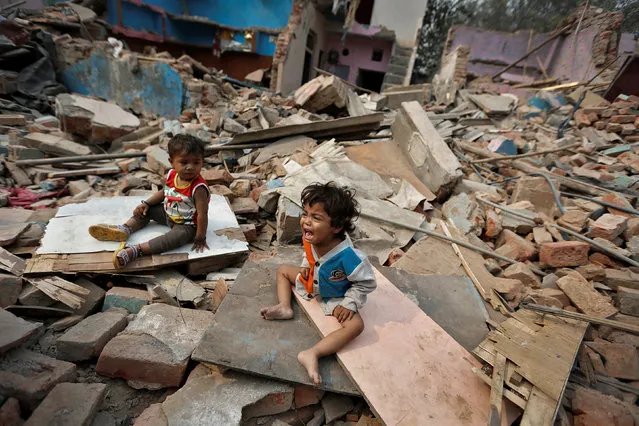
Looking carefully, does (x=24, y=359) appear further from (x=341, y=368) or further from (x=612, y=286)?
(x=612, y=286)

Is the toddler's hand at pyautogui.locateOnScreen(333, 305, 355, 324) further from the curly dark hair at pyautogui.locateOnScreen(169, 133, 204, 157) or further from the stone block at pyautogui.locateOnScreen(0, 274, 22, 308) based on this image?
the stone block at pyautogui.locateOnScreen(0, 274, 22, 308)

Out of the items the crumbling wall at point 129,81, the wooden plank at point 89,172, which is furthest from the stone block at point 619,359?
the crumbling wall at point 129,81

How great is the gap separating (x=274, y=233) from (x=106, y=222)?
68.4 inches

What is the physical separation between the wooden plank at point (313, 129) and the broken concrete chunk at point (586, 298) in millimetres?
3708

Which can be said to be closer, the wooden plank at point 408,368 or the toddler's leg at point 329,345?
the wooden plank at point 408,368

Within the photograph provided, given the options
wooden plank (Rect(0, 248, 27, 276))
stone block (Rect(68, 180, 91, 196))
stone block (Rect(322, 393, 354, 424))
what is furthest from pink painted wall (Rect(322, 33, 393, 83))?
stone block (Rect(322, 393, 354, 424))

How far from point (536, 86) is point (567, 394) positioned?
15089 millimetres

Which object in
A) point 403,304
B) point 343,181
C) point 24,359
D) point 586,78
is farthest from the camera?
point 586,78

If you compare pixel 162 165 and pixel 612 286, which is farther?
pixel 162 165

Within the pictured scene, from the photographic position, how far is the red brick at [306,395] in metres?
1.90

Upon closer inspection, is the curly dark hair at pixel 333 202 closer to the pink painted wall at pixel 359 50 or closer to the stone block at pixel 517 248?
the stone block at pixel 517 248

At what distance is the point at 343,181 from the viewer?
171 inches

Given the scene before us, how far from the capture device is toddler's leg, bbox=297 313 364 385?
1.83m

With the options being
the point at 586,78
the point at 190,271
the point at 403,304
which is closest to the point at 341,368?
the point at 403,304
